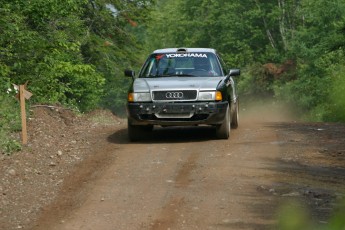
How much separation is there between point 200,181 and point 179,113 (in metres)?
3.58

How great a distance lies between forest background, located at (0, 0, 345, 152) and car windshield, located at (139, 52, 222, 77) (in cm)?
219

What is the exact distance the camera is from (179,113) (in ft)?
43.6

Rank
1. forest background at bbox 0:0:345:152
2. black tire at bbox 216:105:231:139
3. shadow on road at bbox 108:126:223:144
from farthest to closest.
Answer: forest background at bbox 0:0:345:152 < shadow on road at bbox 108:126:223:144 < black tire at bbox 216:105:231:139

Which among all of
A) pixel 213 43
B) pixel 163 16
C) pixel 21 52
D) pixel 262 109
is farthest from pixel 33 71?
pixel 163 16

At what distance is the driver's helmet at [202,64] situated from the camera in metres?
14.6

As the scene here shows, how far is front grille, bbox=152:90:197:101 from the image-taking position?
1333 centimetres

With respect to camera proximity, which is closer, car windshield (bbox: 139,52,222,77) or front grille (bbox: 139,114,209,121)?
front grille (bbox: 139,114,209,121)

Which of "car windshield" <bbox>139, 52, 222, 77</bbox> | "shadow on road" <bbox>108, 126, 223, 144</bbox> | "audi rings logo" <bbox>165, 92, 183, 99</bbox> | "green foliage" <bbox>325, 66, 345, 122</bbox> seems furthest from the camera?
"car windshield" <bbox>139, 52, 222, 77</bbox>

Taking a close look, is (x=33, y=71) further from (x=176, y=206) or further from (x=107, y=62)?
(x=107, y=62)

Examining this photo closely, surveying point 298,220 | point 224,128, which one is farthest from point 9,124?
point 298,220

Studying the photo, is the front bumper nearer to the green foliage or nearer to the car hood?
the car hood

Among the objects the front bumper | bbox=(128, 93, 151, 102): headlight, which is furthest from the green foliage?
bbox=(128, 93, 151, 102): headlight

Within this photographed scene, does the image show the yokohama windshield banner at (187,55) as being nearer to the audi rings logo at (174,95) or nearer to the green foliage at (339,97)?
the audi rings logo at (174,95)

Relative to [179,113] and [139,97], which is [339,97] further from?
[139,97]
